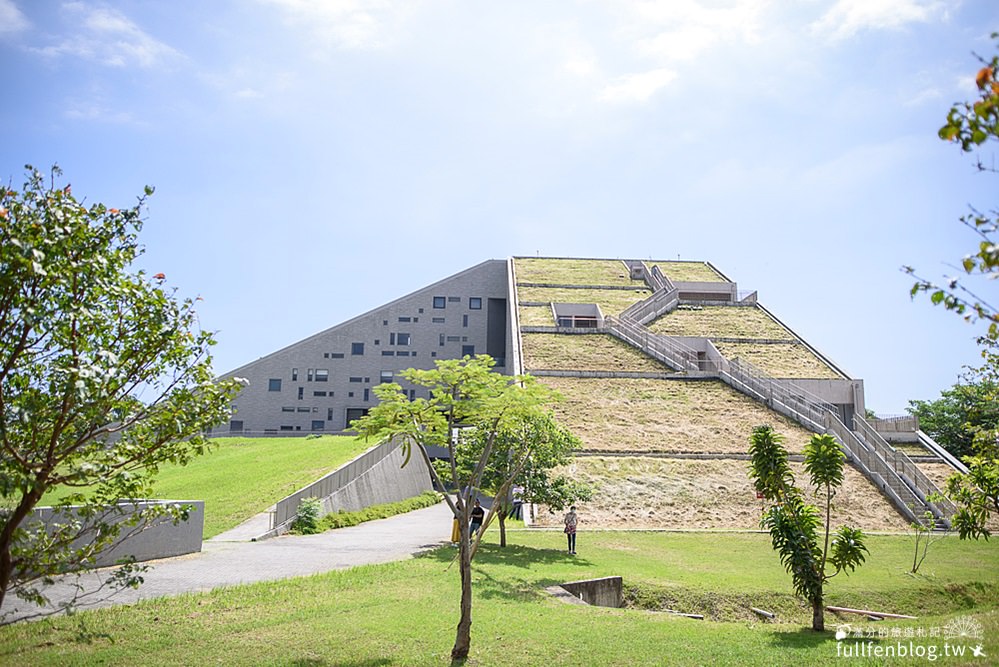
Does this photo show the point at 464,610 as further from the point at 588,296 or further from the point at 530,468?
the point at 588,296

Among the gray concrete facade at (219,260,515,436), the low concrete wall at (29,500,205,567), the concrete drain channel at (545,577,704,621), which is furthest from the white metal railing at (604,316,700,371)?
the low concrete wall at (29,500,205,567)

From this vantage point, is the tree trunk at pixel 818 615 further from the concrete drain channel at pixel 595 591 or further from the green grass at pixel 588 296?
the green grass at pixel 588 296

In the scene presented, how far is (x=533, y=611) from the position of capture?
1176cm

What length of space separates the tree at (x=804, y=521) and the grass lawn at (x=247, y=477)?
42.9 feet

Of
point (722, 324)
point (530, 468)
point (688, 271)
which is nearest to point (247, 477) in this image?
point (530, 468)

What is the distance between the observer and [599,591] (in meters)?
14.4

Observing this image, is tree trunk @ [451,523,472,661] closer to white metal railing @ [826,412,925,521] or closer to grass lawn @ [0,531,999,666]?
grass lawn @ [0,531,999,666]

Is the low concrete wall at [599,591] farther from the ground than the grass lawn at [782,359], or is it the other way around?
the grass lawn at [782,359]

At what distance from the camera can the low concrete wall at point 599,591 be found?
14164 millimetres

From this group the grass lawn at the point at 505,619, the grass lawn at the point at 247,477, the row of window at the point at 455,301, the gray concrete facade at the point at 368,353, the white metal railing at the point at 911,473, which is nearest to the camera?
the grass lawn at the point at 505,619

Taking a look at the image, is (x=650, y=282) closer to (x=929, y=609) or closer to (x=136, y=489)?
(x=929, y=609)

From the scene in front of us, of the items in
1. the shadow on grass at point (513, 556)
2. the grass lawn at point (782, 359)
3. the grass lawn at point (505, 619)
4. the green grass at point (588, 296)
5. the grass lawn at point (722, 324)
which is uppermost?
the green grass at point (588, 296)

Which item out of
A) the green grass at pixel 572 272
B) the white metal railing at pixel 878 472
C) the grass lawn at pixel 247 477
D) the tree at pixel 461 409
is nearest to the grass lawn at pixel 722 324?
the green grass at pixel 572 272

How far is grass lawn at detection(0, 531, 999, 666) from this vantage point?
8844 mm
